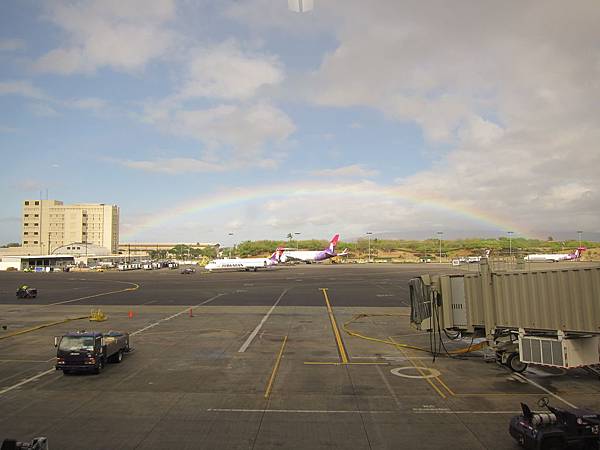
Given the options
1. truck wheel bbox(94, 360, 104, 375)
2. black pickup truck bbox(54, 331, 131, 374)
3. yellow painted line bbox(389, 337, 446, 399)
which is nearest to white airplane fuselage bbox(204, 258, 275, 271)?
yellow painted line bbox(389, 337, 446, 399)

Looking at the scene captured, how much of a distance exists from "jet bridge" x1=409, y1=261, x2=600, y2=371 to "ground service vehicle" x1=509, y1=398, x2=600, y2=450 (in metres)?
7.53

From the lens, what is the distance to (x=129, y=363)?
24656 millimetres

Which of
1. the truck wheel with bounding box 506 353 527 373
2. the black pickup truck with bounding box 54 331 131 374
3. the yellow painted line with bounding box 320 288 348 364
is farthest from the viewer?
the yellow painted line with bounding box 320 288 348 364

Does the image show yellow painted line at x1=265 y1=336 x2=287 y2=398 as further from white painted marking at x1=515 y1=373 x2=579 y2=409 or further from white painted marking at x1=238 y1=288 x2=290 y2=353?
white painted marking at x1=515 y1=373 x2=579 y2=409

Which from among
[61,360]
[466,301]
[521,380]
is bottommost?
[521,380]

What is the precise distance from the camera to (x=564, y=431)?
12.1 metres

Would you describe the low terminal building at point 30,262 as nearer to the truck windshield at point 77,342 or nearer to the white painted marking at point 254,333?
the white painted marking at point 254,333

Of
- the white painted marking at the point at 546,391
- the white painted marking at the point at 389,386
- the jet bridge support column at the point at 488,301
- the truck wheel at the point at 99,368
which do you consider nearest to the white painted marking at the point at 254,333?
the truck wheel at the point at 99,368

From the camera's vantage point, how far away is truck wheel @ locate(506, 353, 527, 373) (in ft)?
75.5

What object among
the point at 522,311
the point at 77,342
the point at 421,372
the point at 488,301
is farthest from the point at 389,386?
the point at 77,342

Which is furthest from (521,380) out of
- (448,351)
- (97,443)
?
(97,443)

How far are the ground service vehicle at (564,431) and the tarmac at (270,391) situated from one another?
135cm

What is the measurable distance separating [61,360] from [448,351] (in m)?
20.8

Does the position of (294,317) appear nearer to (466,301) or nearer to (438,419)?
(466,301)
